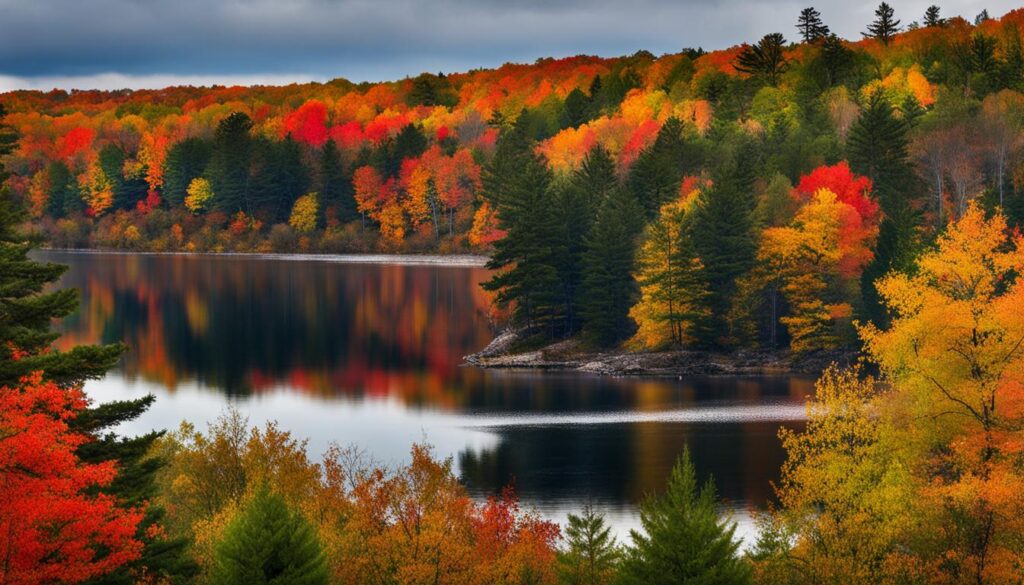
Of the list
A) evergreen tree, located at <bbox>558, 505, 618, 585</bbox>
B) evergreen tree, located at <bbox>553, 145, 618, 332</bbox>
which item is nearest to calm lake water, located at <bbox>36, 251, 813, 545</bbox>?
evergreen tree, located at <bbox>553, 145, 618, 332</bbox>

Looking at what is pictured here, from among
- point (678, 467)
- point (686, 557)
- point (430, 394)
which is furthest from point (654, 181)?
point (686, 557)

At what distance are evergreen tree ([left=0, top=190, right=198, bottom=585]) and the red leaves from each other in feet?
3.85

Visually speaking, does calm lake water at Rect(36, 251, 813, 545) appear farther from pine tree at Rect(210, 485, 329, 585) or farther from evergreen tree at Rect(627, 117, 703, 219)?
pine tree at Rect(210, 485, 329, 585)

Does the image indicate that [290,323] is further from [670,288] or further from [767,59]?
[767,59]

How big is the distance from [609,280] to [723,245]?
8779mm

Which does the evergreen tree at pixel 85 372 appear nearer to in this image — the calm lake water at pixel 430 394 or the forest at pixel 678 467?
the forest at pixel 678 467

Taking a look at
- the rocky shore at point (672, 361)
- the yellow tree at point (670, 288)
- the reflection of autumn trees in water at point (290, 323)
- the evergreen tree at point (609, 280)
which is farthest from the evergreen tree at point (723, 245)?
the reflection of autumn trees in water at point (290, 323)

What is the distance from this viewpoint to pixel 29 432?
2698 cm

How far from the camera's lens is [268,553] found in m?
31.1

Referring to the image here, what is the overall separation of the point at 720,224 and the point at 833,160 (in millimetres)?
32018

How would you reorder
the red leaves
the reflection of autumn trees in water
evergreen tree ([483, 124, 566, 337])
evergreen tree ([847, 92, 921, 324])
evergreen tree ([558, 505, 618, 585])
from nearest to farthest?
the red leaves, evergreen tree ([558, 505, 618, 585]), the reflection of autumn trees in water, evergreen tree ([483, 124, 566, 337]), evergreen tree ([847, 92, 921, 324])

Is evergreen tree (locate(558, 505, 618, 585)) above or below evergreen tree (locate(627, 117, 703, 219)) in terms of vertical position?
below

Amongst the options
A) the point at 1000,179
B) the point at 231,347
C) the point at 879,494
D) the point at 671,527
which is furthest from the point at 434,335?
the point at 671,527

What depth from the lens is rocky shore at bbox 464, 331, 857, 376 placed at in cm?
9294
